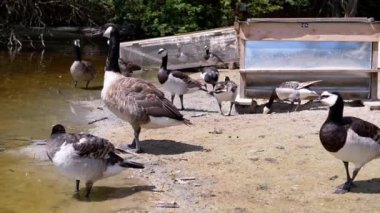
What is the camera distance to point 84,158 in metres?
7.27

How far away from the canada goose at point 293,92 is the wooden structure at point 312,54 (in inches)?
18.9

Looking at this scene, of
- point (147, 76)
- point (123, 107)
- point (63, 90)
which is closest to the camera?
point (123, 107)

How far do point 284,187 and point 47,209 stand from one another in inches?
109

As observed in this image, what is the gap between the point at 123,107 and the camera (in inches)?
364

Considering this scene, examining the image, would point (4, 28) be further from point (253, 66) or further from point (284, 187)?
point (284, 187)

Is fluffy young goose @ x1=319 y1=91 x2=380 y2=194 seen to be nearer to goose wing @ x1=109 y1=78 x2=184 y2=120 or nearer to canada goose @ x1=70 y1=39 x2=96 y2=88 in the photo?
goose wing @ x1=109 y1=78 x2=184 y2=120

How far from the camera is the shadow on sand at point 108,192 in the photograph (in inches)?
299

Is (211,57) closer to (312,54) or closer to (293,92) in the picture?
(312,54)

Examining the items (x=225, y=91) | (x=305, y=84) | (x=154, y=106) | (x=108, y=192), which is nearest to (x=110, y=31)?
(x=154, y=106)

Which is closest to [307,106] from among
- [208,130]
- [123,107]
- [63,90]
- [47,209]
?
[208,130]

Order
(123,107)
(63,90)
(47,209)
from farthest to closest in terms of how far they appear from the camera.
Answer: (63,90), (123,107), (47,209)

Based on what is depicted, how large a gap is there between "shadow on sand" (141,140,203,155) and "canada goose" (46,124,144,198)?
5.91 ft

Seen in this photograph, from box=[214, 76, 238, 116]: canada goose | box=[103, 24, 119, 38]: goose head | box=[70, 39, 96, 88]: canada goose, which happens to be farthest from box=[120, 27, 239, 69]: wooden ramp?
box=[103, 24, 119, 38]: goose head

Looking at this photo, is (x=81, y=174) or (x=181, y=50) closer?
(x=81, y=174)
